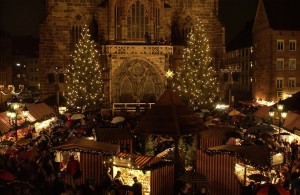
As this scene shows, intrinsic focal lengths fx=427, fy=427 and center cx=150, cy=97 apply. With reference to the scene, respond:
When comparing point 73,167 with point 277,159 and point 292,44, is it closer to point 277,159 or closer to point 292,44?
point 277,159

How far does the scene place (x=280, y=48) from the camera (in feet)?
159

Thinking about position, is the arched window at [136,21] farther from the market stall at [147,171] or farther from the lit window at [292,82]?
the market stall at [147,171]

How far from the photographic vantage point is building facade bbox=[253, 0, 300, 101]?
48.3 metres

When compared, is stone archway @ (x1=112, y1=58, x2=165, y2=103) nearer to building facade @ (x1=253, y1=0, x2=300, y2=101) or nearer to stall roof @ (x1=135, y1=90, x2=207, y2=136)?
building facade @ (x1=253, y1=0, x2=300, y2=101)

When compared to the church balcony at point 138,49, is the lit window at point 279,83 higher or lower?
lower

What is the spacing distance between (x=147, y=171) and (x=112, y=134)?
606 cm

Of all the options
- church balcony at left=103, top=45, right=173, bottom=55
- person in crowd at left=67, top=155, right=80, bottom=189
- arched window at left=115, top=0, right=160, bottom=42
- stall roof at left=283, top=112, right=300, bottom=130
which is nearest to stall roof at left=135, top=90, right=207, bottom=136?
person in crowd at left=67, top=155, right=80, bottom=189

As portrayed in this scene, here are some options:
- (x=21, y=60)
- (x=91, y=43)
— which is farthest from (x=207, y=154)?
(x=21, y=60)

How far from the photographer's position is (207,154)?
1424 cm

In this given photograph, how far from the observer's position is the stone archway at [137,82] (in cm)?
3984

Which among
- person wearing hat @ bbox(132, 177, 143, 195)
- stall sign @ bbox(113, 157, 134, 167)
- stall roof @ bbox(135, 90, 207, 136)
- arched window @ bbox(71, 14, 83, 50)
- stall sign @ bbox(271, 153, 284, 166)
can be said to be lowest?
person wearing hat @ bbox(132, 177, 143, 195)

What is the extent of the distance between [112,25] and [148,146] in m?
24.7

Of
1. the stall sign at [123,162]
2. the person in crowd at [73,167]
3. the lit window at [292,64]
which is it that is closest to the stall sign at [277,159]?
the stall sign at [123,162]

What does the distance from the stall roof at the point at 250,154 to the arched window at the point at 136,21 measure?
92.1 ft
